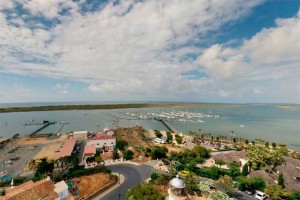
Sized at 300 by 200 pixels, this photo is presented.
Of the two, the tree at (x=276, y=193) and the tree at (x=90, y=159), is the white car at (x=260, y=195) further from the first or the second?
the tree at (x=90, y=159)

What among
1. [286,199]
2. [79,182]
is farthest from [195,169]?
[79,182]

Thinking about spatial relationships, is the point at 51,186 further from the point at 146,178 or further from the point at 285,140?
the point at 285,140

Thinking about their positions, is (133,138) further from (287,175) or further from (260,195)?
(287,175)

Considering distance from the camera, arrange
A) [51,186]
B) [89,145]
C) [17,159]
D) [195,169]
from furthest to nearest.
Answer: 1. [89,145]
2. [17,159]
3. [195,169]
4. [51,186]

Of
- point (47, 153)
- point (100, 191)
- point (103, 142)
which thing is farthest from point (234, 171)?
point (47, 153)

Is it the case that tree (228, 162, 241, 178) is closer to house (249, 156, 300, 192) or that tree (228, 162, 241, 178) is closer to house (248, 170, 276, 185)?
house (248, 170, 276, 185)

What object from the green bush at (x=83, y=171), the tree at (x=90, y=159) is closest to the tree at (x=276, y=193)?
the green bush at (x=83, y=171)

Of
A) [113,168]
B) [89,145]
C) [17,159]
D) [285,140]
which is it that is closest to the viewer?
[113,168]
